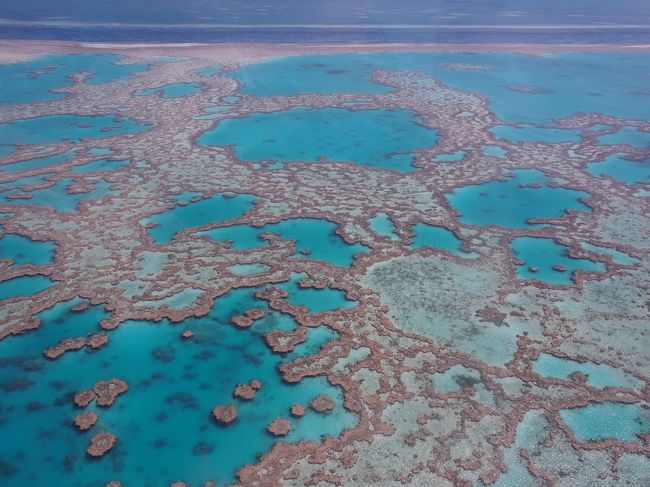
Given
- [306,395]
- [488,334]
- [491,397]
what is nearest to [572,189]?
[488,334]

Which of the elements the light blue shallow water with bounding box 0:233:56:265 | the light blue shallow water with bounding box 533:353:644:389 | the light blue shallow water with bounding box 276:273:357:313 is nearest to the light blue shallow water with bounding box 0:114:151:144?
the light blue shallow water with bounding box 0:233:56:265

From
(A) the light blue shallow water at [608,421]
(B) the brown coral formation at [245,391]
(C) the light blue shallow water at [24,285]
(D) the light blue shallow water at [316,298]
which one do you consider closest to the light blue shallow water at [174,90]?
(C) the light blue shallow water at [24,285]

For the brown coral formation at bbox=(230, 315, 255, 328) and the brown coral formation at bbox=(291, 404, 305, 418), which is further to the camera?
the brown coral formation at bbox=(230, 315, 255, 328)

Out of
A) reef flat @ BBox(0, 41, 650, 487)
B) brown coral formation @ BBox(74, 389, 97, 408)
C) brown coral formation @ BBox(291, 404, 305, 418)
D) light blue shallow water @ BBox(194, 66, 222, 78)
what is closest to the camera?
reef flat @ BBox(0, 41, 650, 487)

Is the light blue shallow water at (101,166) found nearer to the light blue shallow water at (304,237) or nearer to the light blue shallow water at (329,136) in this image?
the light blue shallow water at (329,136)

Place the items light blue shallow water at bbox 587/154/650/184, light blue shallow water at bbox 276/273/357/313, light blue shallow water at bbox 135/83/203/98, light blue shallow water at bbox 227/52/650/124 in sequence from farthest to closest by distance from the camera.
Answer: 1. light blue shallow water at bbox 135/83/203/98
2. light blue shallow water at bbox 227/52/650/124
3. light blue shallow water at bbox 587/154/650/184
4. light blue shallow water at bbox 276/273/357/313

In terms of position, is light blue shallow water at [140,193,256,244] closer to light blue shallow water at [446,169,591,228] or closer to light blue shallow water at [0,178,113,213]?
light blue shallow water at [0,178,113,213]
